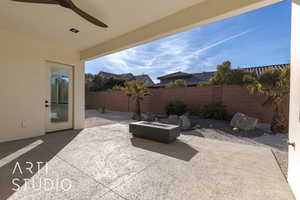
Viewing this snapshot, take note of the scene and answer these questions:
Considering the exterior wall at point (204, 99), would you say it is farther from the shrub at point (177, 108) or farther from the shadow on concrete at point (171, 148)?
the shadow on concrete at point (171, 148)

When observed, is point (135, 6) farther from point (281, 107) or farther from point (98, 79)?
point (98, 79)

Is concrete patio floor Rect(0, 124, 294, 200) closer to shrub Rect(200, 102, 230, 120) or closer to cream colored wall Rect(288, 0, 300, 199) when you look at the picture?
cream colored wall Rect(288, 0, 300, 199)

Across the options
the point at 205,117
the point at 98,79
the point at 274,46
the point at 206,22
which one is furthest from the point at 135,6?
the point at 98,79

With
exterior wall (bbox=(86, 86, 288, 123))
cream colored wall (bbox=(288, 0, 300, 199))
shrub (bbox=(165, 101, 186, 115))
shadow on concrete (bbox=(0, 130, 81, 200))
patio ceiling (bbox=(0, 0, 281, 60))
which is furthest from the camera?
shrub (bbox=(165, 101, 186, 115))

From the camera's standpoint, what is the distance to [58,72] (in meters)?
4.69

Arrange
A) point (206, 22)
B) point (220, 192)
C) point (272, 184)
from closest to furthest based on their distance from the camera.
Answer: point (220, 192), point (272, 184), point (206, 22)

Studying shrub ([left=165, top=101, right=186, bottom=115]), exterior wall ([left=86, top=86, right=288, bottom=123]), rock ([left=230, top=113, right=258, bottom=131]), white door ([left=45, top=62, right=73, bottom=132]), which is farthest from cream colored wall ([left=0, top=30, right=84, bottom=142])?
rock ([left=230, top=113, right=258, bottom=131])

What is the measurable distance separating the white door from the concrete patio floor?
1287 mm

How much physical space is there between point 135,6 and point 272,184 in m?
3.72

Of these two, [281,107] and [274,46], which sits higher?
[274,46]

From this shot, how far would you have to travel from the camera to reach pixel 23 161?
97.7 inches

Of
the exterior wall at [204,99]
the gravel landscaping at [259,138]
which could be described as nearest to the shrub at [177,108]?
the exterior wall at [204,99]

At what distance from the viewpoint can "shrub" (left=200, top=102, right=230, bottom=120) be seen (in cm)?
674

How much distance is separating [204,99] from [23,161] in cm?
786
